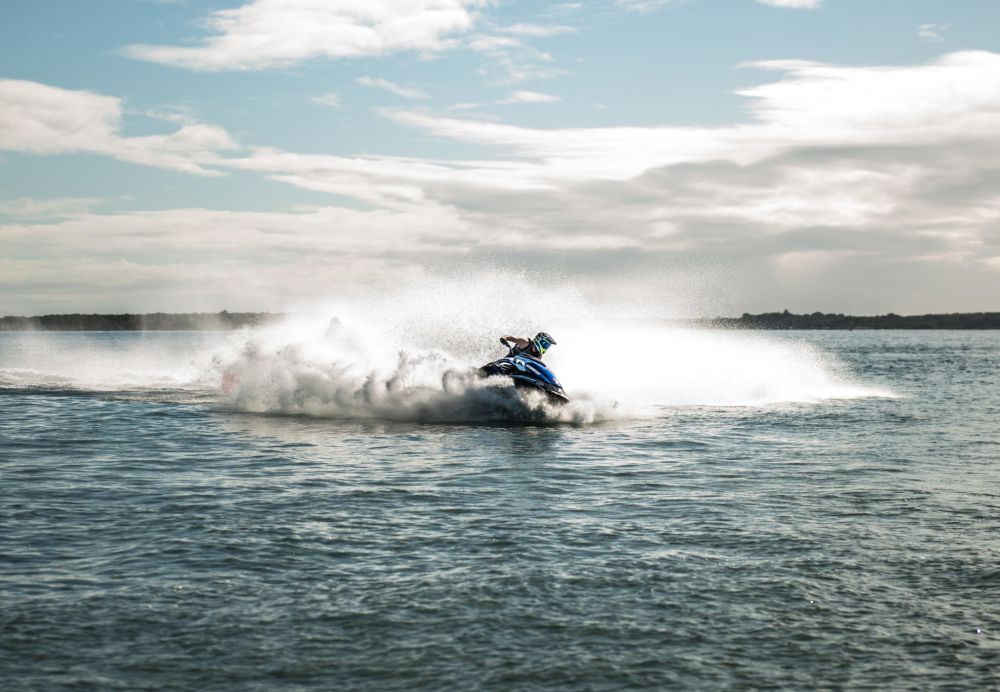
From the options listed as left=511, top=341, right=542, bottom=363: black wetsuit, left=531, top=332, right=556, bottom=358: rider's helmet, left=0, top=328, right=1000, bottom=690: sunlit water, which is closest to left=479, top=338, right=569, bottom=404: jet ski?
left=511, top=341, right=542, bottom=363: black wetsuit

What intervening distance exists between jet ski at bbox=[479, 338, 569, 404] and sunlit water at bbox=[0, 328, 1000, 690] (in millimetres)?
573

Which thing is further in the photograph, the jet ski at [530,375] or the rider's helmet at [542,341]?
the rider's helmet at [542,341]

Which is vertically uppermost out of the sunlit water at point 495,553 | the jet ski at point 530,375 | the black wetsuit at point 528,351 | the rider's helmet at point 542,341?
the rider's helmet at point 542,341

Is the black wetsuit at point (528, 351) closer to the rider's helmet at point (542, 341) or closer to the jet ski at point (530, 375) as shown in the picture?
the jet ski at point (530, 375)

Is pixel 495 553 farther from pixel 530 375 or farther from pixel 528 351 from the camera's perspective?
pixel 528 351

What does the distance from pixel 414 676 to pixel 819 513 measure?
967 cm

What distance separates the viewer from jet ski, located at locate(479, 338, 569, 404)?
29.7m

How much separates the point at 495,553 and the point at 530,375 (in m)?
17.1

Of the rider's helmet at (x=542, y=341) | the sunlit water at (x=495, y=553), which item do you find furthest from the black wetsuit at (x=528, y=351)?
the sunlit water at (x=495, y=553)

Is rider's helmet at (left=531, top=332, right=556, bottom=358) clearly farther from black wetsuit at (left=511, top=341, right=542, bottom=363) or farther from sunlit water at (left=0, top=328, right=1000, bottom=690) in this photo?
sunlit water at (left=0, top=328, right=1000, bottom=690)

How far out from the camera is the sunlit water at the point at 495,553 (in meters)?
8.98

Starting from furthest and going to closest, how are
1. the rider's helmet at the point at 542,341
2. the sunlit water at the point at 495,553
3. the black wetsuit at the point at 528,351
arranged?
the rider's helmet at the point at 542,341 → the black wetsuit at the point at 528,351 → the sunlit water at the point at 495,553

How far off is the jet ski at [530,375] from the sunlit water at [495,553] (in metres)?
0.57

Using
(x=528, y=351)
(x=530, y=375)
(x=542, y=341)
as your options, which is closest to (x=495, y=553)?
(x=530, y=375)
